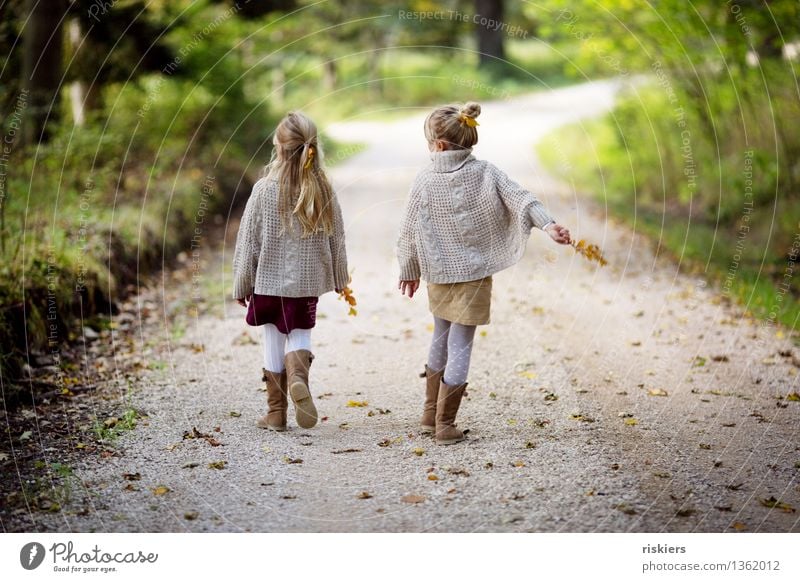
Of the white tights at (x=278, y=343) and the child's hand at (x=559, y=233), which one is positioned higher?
the child's hand at (x=559, y=233)

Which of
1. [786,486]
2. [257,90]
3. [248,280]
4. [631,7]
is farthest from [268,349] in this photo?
[257,90]

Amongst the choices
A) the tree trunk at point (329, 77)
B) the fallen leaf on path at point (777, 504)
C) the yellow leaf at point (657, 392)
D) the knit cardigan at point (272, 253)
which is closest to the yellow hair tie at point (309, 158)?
the knit cardigan at point (272, 253)

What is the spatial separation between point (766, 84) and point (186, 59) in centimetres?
746

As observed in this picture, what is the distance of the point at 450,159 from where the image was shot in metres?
4.70

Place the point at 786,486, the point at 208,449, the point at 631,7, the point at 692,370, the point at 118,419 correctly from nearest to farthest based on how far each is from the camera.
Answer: the point at 786,486 → the point at 208,449 → the point at 118,419 → the point at 692,370 → the point at 631,7

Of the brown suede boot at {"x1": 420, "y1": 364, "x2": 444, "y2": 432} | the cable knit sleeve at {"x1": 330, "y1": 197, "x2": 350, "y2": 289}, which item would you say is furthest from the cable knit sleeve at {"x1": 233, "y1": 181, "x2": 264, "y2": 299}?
the brown suede boot at {"x1": 420, "y1": 364, "x2": 444, "y2": 432}

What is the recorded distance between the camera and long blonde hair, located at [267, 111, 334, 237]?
4805 mm

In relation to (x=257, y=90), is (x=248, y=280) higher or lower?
lower

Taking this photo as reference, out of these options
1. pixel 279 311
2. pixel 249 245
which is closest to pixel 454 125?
pixel 249 245

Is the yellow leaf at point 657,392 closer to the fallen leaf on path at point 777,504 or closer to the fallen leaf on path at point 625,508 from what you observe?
the fallen leaf on path at point 777,504
